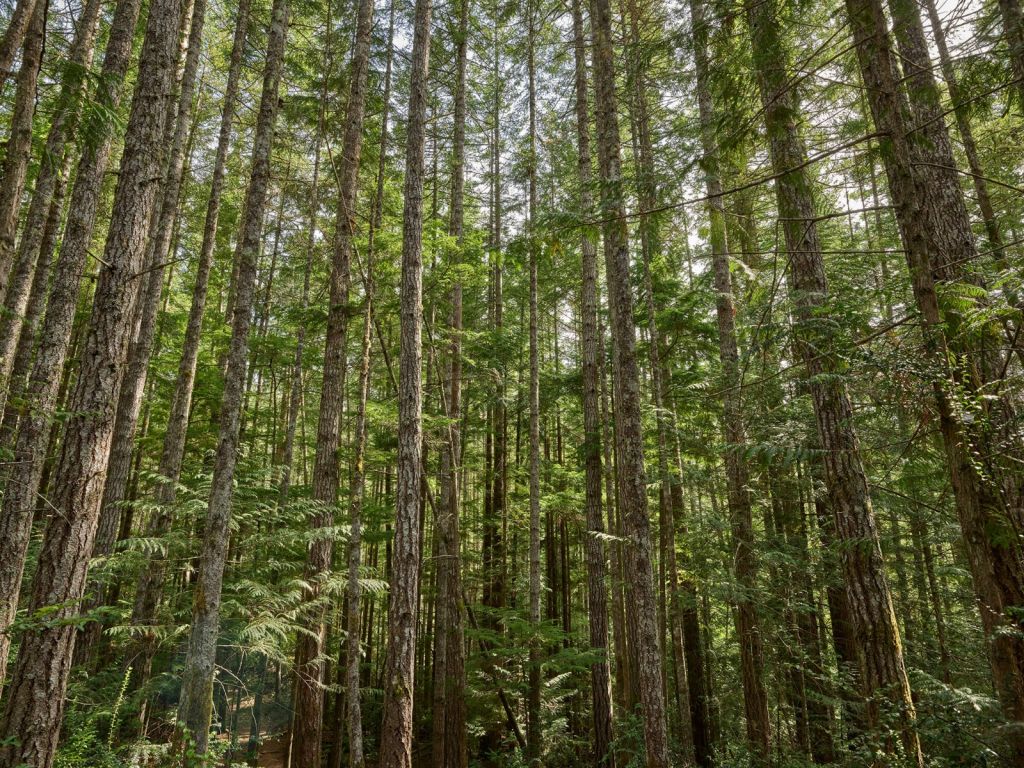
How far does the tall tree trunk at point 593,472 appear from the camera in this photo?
9547 millimetres

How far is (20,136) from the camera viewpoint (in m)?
5.39

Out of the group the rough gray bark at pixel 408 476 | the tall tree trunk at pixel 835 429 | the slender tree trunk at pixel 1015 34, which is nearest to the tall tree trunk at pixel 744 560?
the tall tree trunk at pixel 835 429

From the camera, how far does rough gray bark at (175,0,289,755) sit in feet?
18.5

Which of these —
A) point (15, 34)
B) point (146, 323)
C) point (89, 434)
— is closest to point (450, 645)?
point (89, 434)

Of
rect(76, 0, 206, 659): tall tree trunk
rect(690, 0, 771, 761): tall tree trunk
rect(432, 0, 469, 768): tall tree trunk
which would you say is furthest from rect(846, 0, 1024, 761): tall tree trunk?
rect(76, 0, 206, 659): tall tree trunk

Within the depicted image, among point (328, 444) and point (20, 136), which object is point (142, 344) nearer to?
point (328, 444)

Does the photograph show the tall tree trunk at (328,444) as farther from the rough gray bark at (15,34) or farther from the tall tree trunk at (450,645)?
the rough gray bark at (15,34)

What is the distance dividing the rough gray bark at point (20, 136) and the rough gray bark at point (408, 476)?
→ 154 inches

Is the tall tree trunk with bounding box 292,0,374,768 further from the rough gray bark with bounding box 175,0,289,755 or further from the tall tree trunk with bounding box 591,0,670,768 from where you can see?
the tall tree trunk with bounding box 591,0,670,768

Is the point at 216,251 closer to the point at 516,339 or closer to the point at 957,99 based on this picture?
the point at 516,339

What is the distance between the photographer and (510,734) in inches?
501

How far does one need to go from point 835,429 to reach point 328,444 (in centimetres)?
699

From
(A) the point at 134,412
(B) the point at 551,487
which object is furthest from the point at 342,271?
(B) the point at 551,487

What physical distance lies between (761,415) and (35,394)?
833 cm
